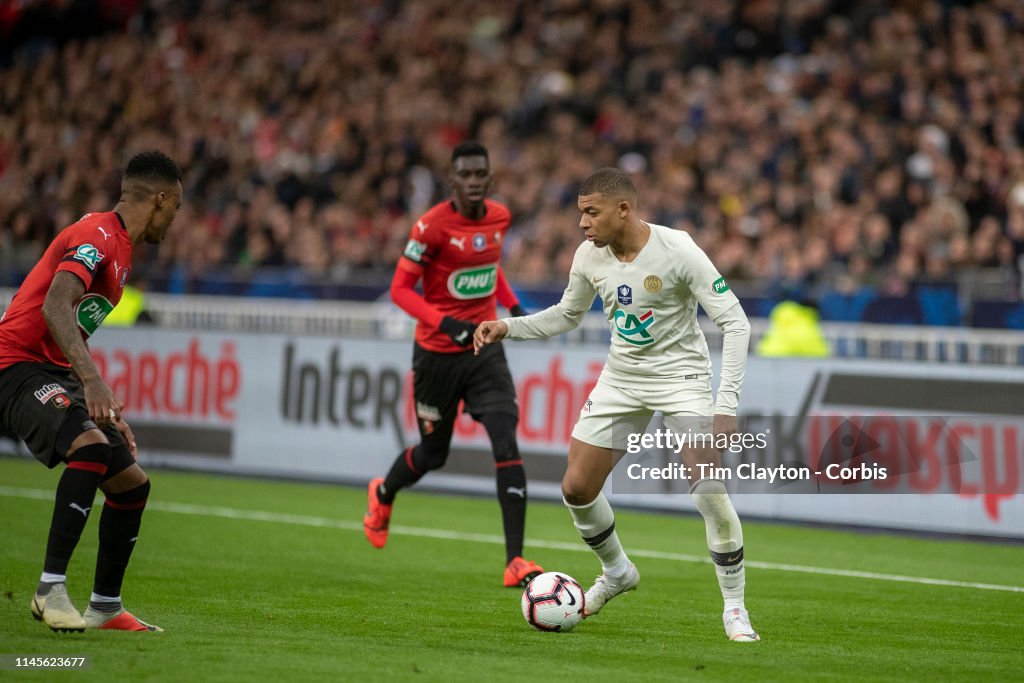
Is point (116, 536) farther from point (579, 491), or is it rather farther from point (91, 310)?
point (579, 491)

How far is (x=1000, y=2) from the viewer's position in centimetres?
1986

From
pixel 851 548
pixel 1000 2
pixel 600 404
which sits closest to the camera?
pixel 600 404

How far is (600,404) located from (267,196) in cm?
1835

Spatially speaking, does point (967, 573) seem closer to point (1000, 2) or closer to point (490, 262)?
point (490, 262)

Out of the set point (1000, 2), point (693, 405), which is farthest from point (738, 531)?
point (1000, 2)

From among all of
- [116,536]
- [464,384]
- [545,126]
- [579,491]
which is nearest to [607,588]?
[579,491]

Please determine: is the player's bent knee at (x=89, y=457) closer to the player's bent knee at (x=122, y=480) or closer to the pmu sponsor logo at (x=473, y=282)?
the player's bent knee at (x=122, y=480)

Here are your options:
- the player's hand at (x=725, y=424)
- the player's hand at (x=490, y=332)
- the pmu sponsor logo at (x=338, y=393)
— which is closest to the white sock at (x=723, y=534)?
the player's hand at (x=725, y=424)

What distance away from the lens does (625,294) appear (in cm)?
750

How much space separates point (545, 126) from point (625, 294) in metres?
16.4

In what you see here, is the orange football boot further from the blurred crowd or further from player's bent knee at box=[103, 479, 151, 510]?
the blurred crowd

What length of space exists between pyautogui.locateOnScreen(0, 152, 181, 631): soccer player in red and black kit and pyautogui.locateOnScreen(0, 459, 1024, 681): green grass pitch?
34 centimetres

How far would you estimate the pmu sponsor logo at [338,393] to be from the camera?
49.8 feet

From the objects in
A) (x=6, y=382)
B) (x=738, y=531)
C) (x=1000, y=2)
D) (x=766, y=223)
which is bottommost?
(x=738, y=531)
